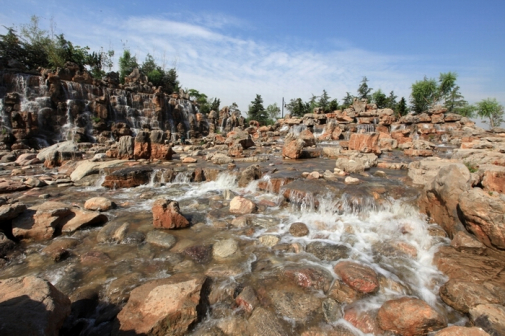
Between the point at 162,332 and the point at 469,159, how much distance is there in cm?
841

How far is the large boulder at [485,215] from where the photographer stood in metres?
3.09

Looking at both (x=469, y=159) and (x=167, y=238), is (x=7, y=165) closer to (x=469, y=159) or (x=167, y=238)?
(x=167, y=238)

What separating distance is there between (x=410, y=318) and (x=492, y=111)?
54.4 metres

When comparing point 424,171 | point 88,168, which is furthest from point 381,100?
point 88,168

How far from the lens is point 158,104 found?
26.3 m

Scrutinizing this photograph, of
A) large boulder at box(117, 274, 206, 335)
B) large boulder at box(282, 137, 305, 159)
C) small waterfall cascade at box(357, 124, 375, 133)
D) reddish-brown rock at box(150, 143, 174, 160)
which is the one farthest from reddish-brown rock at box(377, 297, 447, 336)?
small waterfall cascade at box(357, 124, 375, 133)

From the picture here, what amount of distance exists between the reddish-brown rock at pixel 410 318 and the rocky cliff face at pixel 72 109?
870 inches

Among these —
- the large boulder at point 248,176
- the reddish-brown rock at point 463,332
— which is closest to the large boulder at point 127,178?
the large boulder at point 248,176

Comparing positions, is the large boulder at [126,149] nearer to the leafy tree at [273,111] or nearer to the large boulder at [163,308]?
the large boulder at [163,308]

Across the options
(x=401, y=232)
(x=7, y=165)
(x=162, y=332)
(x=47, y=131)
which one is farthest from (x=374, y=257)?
(x=47, y=131)

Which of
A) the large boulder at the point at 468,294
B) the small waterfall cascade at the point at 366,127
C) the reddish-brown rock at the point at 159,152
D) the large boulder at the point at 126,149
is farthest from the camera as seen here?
the small waterfall cascade at the point at 366,127

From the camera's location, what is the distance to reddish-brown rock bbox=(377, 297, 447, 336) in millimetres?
2230

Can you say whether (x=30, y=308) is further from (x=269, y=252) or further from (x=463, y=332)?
(x=463, y=332)

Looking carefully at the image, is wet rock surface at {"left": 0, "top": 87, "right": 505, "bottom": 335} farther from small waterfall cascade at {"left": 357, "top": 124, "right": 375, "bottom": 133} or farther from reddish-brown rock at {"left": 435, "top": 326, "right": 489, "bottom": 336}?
small waterfall cascade at {"left": 357, "top": 124, "right": 375, "bottom": 133}
